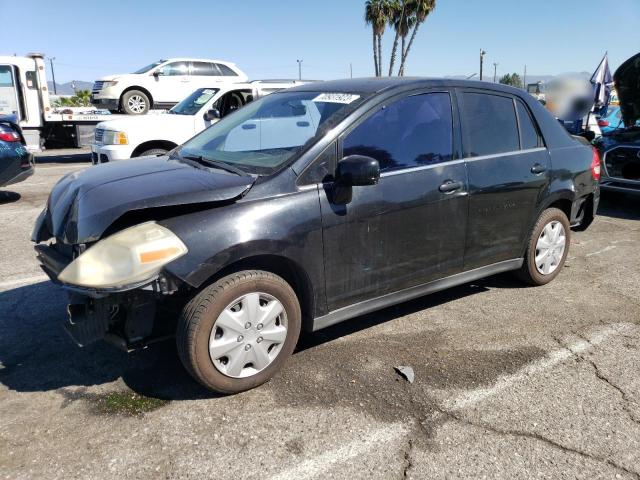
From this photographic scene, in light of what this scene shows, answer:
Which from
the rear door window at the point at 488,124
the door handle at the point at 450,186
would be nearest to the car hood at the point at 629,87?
the rear door window at the point at 488,124

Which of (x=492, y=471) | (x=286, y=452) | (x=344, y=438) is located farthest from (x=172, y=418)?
(x=492, y=471)

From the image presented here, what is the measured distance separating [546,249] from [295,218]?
8.68ft

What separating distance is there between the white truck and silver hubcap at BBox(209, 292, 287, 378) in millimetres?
12008

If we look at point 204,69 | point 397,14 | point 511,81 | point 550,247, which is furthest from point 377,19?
point 550,247

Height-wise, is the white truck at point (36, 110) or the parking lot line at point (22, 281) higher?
the white truck at point (36, 110)

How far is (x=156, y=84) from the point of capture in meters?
16.3

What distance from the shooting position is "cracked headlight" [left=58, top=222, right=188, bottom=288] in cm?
265

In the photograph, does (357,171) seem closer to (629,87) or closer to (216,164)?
(216,164)

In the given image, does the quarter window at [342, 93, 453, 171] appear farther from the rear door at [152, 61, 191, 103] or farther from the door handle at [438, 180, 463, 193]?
the rear door at [152, 61, 191, 103]

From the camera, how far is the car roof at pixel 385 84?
3605mm

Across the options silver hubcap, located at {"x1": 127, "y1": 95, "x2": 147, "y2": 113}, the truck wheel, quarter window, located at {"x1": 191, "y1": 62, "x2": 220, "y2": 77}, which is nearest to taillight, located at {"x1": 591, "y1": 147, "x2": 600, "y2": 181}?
quarter window, located at {"x1": 191, "y1": 62, "x2": 220, "y2": 77}

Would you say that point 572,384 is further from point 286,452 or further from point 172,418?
point 172,418

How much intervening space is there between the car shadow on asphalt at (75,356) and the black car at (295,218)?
35cm

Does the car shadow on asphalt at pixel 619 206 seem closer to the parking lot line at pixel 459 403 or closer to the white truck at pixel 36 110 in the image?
the parking lot line at pixel 459 403
